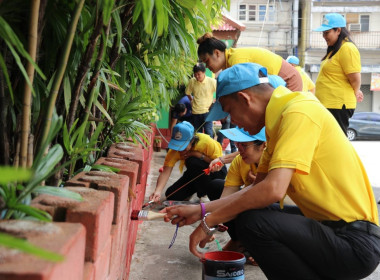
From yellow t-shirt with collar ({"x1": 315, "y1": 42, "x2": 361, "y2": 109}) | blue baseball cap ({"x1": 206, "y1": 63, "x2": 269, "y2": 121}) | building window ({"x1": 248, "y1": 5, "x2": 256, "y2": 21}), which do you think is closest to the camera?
blue baseball cap ({"x1": 206, "y1": 63, "x2": 269, "y2": 121})

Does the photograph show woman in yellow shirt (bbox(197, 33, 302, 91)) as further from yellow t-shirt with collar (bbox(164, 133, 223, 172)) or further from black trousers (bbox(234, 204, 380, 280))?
black trousers (bbox(234, 204, 380, 280))

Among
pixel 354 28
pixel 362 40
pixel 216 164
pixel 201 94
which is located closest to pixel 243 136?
pixel 216 164

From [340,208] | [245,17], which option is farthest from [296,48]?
[340,208]

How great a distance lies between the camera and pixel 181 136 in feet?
16.8

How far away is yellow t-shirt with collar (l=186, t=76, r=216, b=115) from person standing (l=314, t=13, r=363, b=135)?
4.49 meters

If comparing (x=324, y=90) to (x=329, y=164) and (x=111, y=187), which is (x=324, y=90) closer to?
(x=329, y=164)

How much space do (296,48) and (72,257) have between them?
109 ft

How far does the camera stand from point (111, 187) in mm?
1895

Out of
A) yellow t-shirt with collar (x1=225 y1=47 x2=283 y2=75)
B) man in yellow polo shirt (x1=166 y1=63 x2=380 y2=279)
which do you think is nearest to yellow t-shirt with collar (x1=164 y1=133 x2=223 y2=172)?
yellow t-shirt with collar (x1=225 y1=47 x2=283 y2=75)

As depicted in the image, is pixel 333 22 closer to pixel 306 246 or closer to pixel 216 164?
pixel 216 164

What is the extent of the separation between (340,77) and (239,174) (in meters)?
1.82

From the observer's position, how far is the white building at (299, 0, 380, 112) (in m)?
33.2

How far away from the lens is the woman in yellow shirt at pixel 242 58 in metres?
4.18

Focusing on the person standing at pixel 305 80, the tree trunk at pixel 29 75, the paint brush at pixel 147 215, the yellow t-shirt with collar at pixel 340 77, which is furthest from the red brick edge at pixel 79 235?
the person standing at pixel 305 80
